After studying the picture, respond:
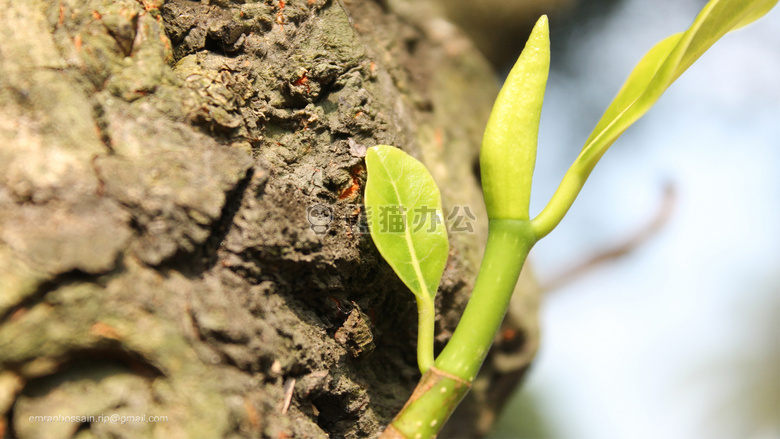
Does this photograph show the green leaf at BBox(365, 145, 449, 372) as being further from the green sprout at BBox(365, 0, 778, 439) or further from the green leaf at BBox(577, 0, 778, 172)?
the green leaf at BBox(577, 0, 778, 172)

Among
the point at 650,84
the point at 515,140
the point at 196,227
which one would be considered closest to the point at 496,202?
the point at 515,140

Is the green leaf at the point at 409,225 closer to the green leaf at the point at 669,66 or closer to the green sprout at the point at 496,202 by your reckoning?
the green sprout at the point at 496,202

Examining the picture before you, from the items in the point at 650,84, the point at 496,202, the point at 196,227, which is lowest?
the point at 196,227

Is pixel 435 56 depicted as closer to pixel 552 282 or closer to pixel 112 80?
pixel 112 80

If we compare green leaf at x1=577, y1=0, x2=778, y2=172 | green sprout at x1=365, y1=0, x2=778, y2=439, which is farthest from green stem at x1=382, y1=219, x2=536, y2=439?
green leaf at x1=577, y1=0, x2=778, y2=172

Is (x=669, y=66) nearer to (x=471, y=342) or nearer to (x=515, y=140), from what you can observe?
(x=515, y=140)

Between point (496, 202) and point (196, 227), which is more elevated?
point (496, 202)

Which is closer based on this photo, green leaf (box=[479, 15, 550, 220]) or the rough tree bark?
the rough tree bark
